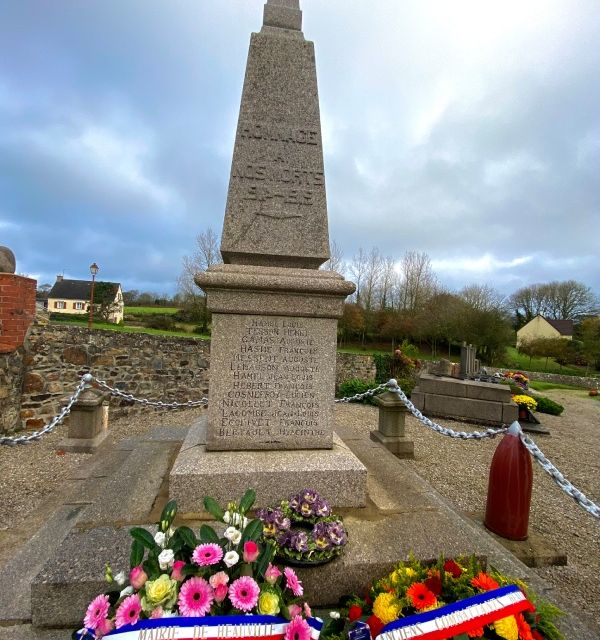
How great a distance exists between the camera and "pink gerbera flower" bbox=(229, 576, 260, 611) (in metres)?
1.43

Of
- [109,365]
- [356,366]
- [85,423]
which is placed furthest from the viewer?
[356,366]

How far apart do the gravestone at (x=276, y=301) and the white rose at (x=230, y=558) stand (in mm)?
1040

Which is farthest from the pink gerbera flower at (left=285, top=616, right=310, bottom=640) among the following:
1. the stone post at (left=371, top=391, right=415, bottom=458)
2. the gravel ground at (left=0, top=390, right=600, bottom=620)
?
the stone post at (left=371, top=391, right=415, bottom=458)

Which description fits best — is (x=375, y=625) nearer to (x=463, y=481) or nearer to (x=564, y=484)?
(x=564, y=484)

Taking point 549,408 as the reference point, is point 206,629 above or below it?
above

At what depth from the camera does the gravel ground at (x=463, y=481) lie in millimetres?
3266

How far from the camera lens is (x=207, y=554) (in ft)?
5.01

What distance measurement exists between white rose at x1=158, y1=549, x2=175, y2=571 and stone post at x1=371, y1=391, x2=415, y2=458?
17.3ft

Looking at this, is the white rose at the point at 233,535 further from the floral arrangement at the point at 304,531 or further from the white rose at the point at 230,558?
the floral arrangement at the point at 304,531

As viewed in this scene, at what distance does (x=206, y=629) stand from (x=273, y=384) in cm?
169

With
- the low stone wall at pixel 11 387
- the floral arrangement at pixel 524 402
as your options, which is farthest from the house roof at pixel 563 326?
the low stone wall at pixel 11 387

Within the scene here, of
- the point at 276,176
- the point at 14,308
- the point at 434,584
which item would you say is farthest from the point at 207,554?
the point at 14,308

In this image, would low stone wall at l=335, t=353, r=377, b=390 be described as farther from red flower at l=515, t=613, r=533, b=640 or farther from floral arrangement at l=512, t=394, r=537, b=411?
red flower at l=515, t=613, r=533, b=640

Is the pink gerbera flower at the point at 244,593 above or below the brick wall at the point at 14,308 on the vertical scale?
below
